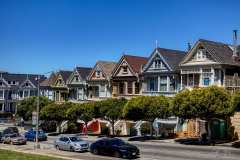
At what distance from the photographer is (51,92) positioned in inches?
3553

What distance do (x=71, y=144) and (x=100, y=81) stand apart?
31280 millimetres

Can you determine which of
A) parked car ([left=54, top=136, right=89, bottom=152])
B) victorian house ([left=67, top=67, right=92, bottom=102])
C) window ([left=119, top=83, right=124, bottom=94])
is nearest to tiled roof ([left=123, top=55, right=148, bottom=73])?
window ([left=119, top=83, right=124, bottom=94])

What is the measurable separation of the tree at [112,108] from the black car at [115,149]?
19942 millimetres

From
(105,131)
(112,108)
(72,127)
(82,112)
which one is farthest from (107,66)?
(112,108)

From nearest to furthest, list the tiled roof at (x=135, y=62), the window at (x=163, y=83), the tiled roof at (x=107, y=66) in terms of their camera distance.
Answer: the window at (x=163, y=83) < the tiled roof at (x=135, y=62) < the tiled roof at (x=107, y=66)

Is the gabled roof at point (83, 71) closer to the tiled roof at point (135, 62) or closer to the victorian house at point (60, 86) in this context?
the victorian house at point (60, 86)

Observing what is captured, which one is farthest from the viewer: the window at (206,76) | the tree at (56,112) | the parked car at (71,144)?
the tree at (56,112)

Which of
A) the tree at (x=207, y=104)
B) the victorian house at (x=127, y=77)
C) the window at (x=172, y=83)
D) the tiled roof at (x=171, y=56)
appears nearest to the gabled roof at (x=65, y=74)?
the victorian house at (x=127, y=77)

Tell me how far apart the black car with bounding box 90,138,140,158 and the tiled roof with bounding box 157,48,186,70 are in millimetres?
24375

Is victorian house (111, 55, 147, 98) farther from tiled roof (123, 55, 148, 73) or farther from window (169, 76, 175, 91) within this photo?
window (169, 76, 175, 91)

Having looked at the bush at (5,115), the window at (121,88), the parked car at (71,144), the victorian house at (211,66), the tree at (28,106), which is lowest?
the parked car at (71,144)

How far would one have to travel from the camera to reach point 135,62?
70.8 metres

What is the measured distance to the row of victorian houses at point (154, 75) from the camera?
5722cm

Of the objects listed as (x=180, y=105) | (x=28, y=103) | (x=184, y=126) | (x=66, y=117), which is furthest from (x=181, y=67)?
(x=28, y=103)
